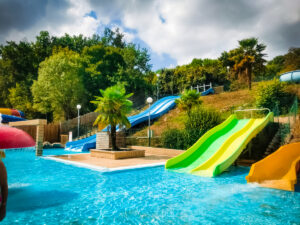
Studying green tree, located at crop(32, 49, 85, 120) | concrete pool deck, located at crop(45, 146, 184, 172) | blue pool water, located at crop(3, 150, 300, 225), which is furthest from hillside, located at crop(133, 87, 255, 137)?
green tree, located at crop(32, 49, 85, 120)

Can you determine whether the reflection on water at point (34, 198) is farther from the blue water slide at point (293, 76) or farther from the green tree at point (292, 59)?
the green tree at point (292, 59)

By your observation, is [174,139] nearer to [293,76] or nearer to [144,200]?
[144,200]

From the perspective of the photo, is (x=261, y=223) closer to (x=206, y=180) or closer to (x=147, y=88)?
(x=206, y=180)

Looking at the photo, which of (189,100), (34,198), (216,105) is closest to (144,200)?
(34,198)

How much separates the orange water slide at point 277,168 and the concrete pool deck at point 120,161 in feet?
13.8

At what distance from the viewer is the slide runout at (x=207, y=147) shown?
352 inches

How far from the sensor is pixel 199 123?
12.8m

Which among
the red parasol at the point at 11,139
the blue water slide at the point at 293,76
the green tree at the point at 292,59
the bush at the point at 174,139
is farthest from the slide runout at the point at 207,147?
the green tree at the point at 292,59

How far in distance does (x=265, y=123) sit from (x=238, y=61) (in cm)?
1731

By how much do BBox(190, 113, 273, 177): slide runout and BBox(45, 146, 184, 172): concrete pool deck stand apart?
2262mm

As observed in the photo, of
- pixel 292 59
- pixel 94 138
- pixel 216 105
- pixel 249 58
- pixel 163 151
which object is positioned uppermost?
pixel 292 59

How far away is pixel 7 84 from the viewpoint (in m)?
34.4

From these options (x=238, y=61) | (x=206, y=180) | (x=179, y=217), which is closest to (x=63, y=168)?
(x=206, y=180)

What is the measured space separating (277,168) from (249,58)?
64.7ft
